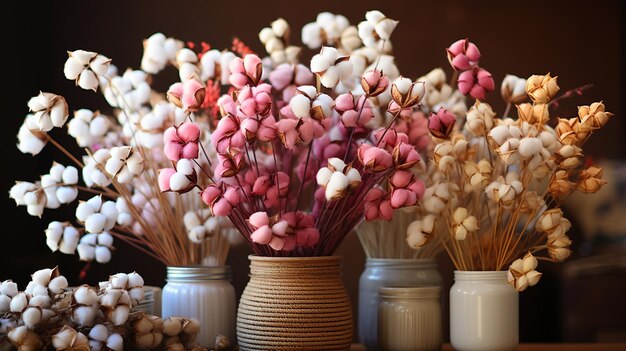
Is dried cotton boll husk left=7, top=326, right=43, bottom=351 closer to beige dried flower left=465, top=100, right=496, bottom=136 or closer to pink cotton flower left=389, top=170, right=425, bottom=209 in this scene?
pink cotton flower left=389, top=170, right=425, bottom=209

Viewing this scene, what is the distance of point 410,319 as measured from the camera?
3.90 ft

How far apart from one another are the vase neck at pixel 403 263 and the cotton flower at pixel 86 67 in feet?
1.63

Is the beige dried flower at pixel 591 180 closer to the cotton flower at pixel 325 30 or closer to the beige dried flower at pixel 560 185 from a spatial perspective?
the beige dried flower at pixel 560 185

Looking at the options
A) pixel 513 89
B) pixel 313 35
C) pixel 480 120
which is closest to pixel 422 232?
pixel 480 120

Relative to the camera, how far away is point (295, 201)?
1199mm

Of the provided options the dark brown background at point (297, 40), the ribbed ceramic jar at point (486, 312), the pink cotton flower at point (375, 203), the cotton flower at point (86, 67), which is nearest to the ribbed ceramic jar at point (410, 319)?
the ribbed ceramic jar at point (486, 312)

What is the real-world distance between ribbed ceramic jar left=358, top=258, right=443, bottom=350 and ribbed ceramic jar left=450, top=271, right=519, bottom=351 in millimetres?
122

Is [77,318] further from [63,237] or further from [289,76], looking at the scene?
[289,76]

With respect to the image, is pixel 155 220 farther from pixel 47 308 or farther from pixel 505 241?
pixel 505 241

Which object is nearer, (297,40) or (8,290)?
(8,290)

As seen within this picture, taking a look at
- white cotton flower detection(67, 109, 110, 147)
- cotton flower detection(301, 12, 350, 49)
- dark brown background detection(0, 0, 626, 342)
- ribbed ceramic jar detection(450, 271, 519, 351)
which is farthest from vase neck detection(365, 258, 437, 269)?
dark brown background detection(0, 0, 626, 342)

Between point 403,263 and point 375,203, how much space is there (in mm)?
221

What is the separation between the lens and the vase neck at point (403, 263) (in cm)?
128

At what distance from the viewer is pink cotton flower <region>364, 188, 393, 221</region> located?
1079 mm
